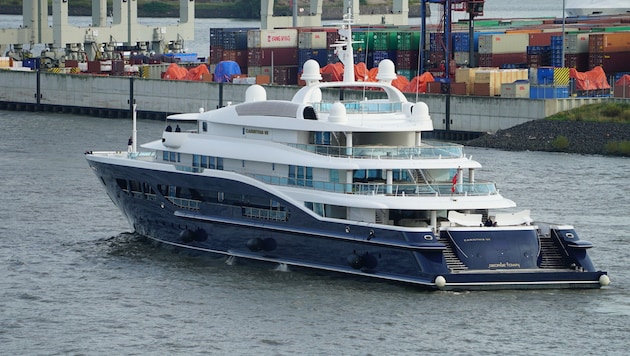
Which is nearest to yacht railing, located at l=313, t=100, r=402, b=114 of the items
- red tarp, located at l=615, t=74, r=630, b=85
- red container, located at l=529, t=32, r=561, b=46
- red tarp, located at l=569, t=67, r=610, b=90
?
red tarp, located at l=569, t=67, r=610, b=90

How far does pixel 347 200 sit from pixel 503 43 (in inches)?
2028

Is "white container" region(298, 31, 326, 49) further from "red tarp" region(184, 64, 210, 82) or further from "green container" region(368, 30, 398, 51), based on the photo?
"red tarp" region(184, 64, 210, 82)

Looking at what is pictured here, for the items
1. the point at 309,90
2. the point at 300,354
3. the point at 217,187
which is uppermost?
the point at 309,90

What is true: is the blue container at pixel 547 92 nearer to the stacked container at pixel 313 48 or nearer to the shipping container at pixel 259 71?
the stacked container at pixel 313 48

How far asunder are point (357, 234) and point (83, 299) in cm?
720

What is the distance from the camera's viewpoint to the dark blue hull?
1588 inches

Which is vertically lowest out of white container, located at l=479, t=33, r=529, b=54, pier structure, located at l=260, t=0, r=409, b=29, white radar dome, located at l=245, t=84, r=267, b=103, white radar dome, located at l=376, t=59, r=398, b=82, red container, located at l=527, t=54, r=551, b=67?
white radar dome, located at l=245, t=84, r=267, b=103

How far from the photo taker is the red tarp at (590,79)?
3285 inches

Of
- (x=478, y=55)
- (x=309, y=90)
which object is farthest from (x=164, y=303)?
(x=478, y=55)

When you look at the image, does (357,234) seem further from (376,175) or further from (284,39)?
(284,39)

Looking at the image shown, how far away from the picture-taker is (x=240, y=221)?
44469 millimetres

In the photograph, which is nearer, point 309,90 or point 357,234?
point 357,234

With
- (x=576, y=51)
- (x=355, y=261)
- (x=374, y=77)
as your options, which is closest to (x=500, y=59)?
(x=576, y=51)

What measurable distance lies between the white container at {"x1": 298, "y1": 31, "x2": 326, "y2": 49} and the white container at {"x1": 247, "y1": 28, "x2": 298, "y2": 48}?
2.49 ft
